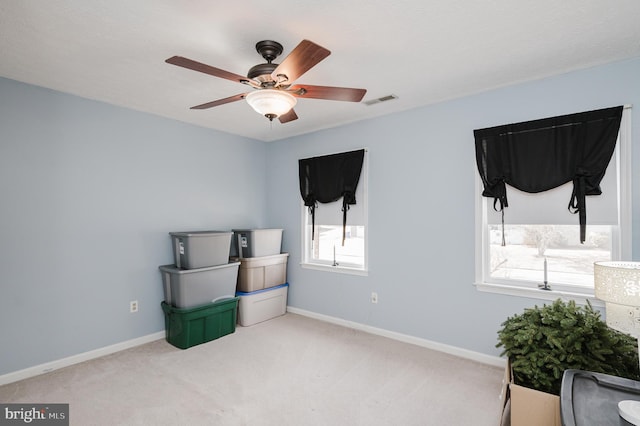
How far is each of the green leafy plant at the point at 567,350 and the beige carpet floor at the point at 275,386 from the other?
778 millimetres

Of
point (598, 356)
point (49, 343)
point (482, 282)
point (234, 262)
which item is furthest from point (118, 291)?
point (598, 356)

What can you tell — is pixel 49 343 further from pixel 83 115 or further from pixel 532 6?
pixel 532 6

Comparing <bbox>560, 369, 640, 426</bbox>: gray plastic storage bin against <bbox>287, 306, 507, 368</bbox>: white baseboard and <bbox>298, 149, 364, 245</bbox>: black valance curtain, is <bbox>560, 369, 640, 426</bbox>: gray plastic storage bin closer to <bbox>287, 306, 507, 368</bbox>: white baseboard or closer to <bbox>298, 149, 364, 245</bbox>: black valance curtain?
<bbox>287, 306, 507, 368</bbox>: white baseboard

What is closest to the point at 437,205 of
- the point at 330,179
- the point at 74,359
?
the point at 330,179

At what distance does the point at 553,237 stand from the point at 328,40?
96.2 inches

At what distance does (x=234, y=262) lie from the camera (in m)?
A: 3.84

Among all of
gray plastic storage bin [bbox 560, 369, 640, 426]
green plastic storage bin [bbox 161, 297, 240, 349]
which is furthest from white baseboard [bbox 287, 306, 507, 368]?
gray plastic storage bin [bbox 560, 369, 640, 426]

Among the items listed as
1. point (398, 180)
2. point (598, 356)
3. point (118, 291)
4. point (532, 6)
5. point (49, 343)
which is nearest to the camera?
point (598, 356)

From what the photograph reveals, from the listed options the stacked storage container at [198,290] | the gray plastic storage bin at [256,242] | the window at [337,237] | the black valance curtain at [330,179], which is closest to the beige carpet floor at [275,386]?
the stacked storage container at [198,290]

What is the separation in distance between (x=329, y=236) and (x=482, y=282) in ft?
6.32

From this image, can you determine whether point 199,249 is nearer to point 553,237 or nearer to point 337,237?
point 337,237

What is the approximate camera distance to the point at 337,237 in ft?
13.5

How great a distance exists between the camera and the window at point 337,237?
3770mm

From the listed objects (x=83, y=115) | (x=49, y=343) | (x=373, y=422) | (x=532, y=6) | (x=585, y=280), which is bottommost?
(x=373, y=422)
